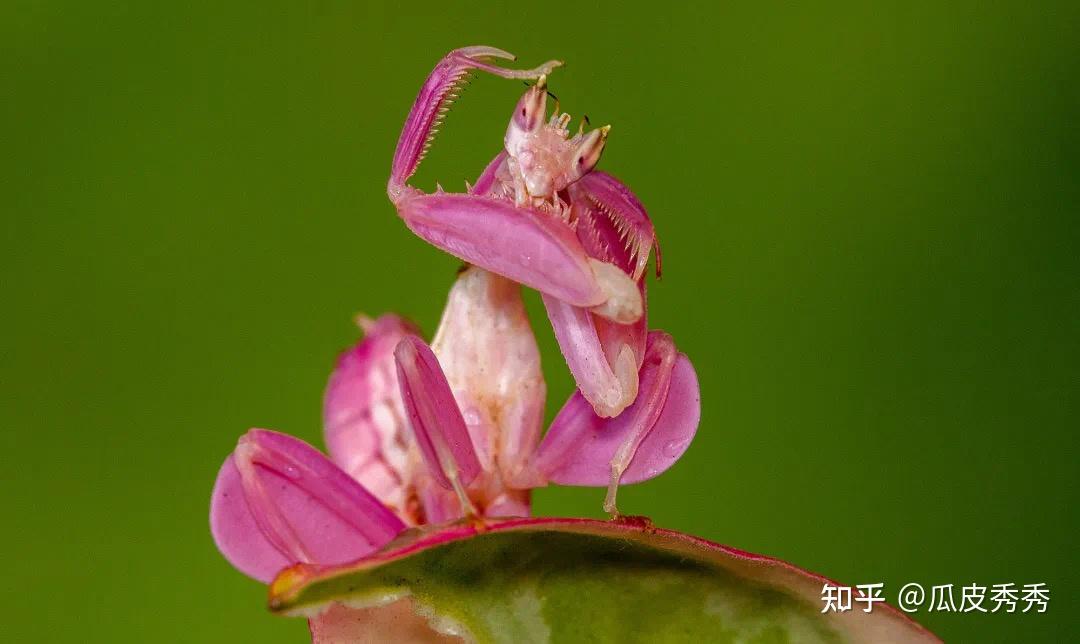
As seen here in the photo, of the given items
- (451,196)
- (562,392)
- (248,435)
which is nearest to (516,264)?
(451,196)

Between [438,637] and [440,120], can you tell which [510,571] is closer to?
[438,637]

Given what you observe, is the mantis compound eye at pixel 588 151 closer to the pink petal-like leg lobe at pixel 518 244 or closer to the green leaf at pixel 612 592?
the pink petal-like leg lobe at pixel 518 244

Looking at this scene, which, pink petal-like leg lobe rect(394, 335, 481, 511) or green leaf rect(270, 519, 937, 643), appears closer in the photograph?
green leaf rect(270, 519, 937, 643)

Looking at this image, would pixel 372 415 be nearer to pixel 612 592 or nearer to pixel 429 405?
pixel 429 405

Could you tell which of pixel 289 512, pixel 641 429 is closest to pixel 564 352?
pixel 641 429

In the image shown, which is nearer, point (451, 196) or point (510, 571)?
point (510, 571)

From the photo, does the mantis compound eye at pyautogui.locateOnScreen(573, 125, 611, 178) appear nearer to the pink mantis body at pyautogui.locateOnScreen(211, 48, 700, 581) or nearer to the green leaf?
the pink mantis body at pyautogui.locateOnScreen(211, 48, 700, 581)

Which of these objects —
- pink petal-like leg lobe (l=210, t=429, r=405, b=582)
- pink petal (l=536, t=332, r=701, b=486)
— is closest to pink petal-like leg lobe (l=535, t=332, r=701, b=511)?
pink petal (l=536, t=332, r=701, b=486)
